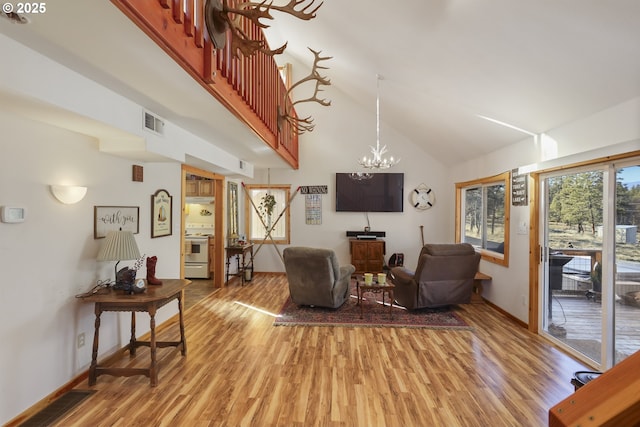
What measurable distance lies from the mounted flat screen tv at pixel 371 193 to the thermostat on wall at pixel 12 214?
17.2ft

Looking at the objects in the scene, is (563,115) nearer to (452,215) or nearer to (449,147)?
(449,147)

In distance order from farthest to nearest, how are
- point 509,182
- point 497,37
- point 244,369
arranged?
point 509,182
point 244,369
point 497,37

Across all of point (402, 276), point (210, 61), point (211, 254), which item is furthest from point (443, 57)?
point (211, 254)

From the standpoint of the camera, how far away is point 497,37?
96.2 inches

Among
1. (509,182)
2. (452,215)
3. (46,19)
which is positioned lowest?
(452,215)

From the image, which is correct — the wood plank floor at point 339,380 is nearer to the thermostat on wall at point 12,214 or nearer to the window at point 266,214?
the thermostat on wall at point 12,214

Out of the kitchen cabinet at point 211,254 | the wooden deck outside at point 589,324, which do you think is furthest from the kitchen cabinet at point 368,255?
the wooden deck outside at point 589,324

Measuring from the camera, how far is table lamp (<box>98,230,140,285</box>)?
2566 millimetres

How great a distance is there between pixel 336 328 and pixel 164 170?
2877mm

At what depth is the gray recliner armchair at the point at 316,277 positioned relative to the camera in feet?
13.4

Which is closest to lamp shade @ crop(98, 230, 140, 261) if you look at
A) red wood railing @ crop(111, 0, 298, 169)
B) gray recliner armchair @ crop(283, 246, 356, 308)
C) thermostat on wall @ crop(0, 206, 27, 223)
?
thermostat on wall @ crop(0, 206, 27, 223)

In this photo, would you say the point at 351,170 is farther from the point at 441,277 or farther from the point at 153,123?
the point at 153,123

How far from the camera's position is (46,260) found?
7.54ft

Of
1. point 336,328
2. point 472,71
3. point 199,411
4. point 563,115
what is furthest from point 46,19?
point 563,115
